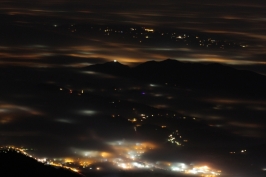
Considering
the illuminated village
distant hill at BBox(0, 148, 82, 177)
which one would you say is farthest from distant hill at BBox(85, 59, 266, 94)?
distant hill at BBox(0, 148, 82, 177)

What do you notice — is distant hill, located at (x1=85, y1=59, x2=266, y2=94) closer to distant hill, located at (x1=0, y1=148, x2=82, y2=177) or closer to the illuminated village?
the illuminated village

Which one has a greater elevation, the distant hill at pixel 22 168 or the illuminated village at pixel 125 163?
the distant hill at pixel 22 168

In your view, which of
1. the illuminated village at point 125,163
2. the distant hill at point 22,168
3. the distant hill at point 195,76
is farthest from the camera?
the distant hill at point 195,76

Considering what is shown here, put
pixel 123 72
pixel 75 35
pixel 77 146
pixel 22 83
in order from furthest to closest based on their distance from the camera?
pixel 75 35 → pixel 123 72 → pixel 22 83 → pixel 77 146

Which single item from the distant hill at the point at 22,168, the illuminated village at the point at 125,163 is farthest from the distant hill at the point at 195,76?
the distant hill at the point at 22,168

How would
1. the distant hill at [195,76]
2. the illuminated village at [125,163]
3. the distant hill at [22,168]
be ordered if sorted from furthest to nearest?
the distant hill at [195,76], the illuminated village at [125,163], the distant hill at [22,168]

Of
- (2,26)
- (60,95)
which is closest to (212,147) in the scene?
(60,95)

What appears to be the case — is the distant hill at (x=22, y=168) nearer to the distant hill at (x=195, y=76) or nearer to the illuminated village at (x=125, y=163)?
the illuminated village at (x=125, y=163)

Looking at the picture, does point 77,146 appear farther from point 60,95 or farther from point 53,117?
point 60,95
